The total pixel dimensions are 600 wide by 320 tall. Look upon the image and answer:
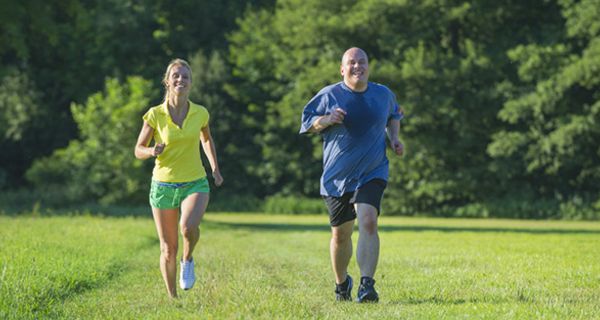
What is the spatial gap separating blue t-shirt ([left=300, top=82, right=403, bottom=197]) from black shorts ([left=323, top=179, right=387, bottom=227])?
0.17 ft

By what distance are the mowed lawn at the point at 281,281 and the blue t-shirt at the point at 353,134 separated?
1.16m

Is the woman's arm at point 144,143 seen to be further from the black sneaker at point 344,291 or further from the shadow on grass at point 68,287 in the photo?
the black sneaker at point 344,291

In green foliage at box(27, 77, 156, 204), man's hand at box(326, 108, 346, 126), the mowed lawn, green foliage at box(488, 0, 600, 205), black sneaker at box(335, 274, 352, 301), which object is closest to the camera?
the mowed lawn

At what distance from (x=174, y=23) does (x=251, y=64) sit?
5639mm

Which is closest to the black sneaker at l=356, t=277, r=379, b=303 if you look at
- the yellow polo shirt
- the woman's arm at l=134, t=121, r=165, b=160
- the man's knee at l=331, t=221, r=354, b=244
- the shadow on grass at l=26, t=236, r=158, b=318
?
the man's knee at l=331, t=221, r=354, b=244

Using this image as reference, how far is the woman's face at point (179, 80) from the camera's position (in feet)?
29.6

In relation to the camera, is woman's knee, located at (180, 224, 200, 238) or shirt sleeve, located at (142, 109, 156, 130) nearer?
woman's knee, located at (180, 224, 200, 238)

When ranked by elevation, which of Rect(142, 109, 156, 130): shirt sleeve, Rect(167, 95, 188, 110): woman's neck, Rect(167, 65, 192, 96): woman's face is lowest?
Rect(142, 109, 156, 130): shirt sleeve

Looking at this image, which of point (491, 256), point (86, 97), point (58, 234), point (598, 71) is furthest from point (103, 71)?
point (491, 256)

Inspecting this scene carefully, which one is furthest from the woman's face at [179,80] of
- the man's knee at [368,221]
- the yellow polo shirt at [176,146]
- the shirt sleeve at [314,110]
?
the man's knee at [368,221]

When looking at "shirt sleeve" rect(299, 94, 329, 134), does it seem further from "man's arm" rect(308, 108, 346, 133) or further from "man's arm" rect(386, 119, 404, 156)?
"man's arm" rect(386, 119, 404, 156)

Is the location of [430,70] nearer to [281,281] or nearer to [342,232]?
Answer: [281,281]

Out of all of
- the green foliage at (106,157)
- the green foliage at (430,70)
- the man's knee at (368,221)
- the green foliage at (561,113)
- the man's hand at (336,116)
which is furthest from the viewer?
the green foliage at (106,157)

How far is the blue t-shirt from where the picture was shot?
29.4 feet
